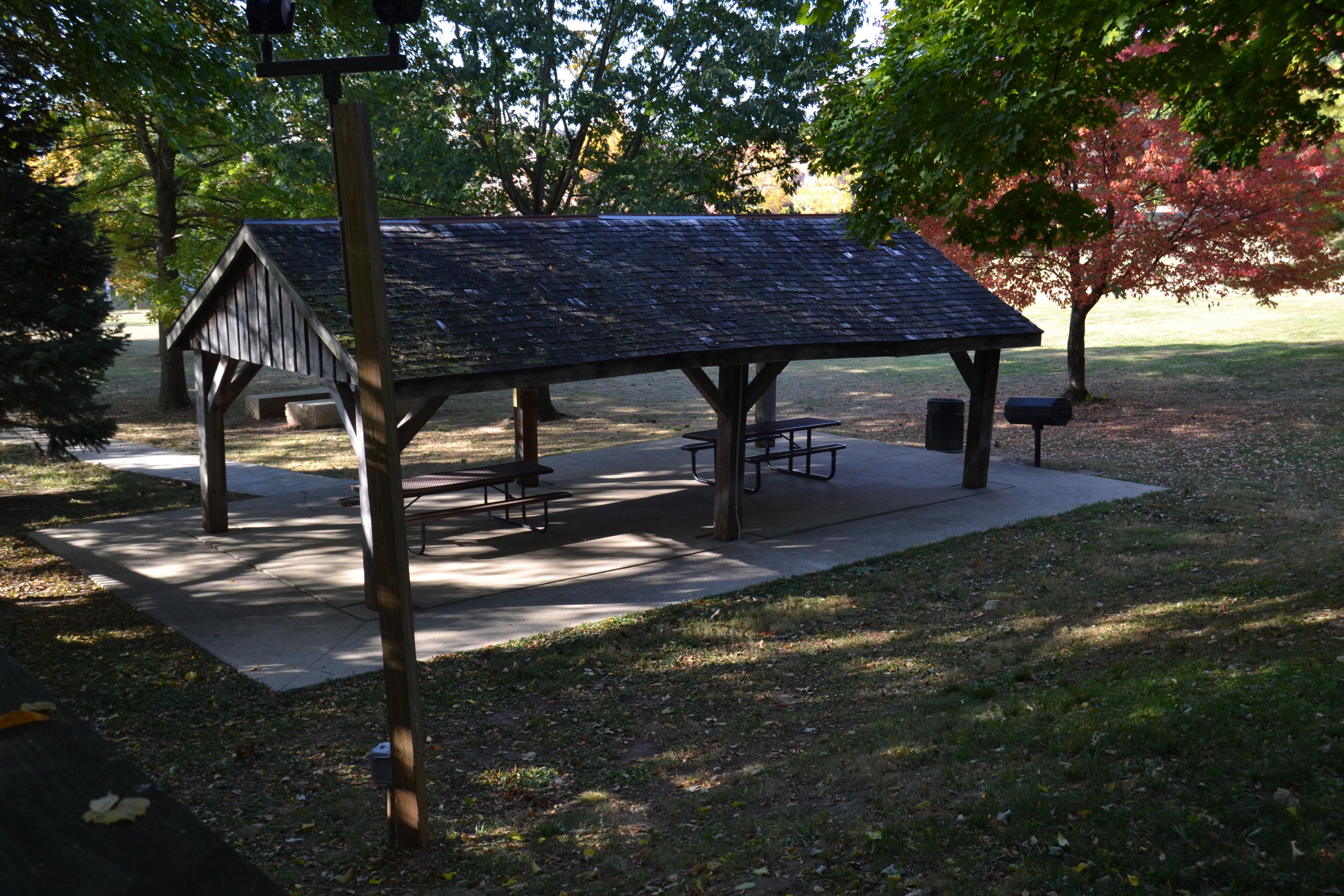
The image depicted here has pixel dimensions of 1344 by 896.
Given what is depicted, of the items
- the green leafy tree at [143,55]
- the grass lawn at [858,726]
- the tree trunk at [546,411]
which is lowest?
the grass lawn at [858,726]

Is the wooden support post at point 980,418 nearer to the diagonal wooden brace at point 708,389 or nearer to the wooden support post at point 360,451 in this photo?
the diagonal wooden brace at point 708,389

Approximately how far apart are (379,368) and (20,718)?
11.6ft

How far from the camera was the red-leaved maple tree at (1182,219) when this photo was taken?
16.4 m

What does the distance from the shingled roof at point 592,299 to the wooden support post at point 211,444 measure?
354 millimetres

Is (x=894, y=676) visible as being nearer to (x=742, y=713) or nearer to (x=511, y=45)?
(x=742, y=713)

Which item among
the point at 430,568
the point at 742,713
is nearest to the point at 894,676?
the point at 742,713

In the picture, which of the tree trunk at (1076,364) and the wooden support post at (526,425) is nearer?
the wooden support post at (526,425)

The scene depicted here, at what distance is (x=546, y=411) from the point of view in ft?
73.5

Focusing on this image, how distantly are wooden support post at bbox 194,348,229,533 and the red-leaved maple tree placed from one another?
11814mm

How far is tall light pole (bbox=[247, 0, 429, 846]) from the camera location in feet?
13.9

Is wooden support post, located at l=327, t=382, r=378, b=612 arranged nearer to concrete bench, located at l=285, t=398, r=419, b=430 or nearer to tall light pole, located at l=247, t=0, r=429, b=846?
tall light pole, located at l=247, t=0, r=429, b=846

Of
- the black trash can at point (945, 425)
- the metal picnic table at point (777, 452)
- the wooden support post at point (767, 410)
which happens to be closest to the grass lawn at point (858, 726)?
the metal picnic table at point (777, 452)

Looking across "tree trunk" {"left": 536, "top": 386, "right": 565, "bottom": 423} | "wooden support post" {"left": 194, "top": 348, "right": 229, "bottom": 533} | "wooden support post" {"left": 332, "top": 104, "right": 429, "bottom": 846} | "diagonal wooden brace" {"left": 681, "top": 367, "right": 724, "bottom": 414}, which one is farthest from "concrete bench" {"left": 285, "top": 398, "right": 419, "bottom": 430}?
"wooden support post" {"left": 332, "top": 104, "right": 429, "bottom": 846}

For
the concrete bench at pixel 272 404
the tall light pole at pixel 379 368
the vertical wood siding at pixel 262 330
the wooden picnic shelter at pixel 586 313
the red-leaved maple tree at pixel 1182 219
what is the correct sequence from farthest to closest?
1. the concrete bench at pixel 272 404
2. the red-leaved maple tree at pixel 1182 219
3. the wooden picnic shelter at pixel 586 313
4. the vertical wood siding at pixel 262 330
5. the tall light pole at pixel 379 368
